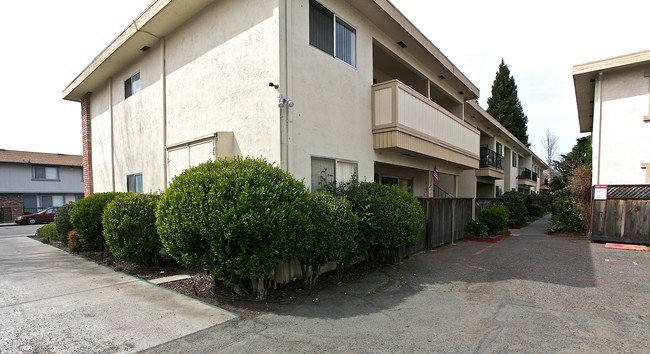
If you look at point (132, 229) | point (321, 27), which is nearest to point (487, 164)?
point (321, 27)

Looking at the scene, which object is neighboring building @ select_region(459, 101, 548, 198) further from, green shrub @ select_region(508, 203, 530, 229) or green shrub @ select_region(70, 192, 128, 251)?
green shrub @ select_region(70, 192, 128, 251)

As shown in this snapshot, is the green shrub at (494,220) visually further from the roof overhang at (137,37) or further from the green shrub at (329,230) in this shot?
the roof overhang at (137,37)

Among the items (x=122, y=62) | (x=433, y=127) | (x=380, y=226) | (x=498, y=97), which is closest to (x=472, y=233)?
(x=433, y=127)

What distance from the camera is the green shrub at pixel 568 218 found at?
1305cm

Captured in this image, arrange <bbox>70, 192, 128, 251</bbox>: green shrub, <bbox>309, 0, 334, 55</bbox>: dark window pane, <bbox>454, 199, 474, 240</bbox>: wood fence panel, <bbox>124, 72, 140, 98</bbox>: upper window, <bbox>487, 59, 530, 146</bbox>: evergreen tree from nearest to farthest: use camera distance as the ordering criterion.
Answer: <bbox>309, 0, 334, 55</bbox>: dark window pane → <bbox>70, 192, 128, 251</bbox>: green shrub → <bbox>124, 72, 140, 98</bbox>: upper window → <bbox>454, 199, 474, 240</bbox>: wood fence panel → <bbox>487, 59, 530, 146</bbox>: evergreen tree

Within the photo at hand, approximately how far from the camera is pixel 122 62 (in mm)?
11156

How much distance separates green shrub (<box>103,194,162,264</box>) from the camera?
21.6 feet

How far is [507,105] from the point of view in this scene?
37781 mm

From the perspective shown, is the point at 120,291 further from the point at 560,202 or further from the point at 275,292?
the point at 560,202

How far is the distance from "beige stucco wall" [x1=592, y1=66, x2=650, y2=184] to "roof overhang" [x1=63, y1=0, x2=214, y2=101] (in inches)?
542

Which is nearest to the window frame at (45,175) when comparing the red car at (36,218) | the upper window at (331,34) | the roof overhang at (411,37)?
the red car at (36,218)

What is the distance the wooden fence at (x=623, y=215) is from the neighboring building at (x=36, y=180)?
40.9m

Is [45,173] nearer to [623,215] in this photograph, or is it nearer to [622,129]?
[623,215]

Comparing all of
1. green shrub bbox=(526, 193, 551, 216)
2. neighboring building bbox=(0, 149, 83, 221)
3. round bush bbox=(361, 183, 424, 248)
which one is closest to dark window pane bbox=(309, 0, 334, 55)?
round bush bbox=(361, 183, 424, 248)
